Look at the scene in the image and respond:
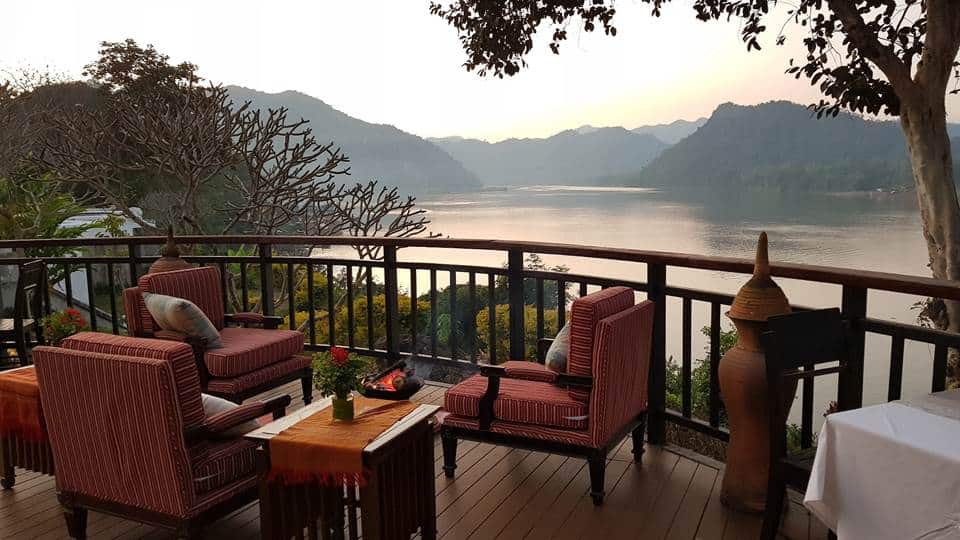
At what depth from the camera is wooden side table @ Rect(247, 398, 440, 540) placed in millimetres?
2180

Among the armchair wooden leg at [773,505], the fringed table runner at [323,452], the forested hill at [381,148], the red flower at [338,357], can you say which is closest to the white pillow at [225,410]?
the fringed table runner at [323,452]

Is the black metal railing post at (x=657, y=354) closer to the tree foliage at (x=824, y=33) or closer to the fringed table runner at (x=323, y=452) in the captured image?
the fringed table runner at (x=323, y=452)

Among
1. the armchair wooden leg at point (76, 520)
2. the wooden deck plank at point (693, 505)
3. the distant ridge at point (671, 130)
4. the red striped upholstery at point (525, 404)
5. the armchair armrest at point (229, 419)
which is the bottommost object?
the wooden deck plank at point (693, 505)

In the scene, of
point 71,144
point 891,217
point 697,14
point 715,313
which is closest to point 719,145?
point 891,217

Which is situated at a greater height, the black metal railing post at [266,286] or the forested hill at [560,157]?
the forested hill at [560,157]

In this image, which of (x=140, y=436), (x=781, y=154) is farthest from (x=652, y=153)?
(x=140, y=436)

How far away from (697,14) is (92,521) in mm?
6151

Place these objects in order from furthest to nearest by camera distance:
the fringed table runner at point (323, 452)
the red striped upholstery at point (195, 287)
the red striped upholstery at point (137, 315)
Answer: the red striped upholstery at point (195, 287), the red striped upholstery at point (137, 315), the fringed table runner at point (323, 452)

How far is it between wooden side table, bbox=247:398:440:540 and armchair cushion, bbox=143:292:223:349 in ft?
5.36

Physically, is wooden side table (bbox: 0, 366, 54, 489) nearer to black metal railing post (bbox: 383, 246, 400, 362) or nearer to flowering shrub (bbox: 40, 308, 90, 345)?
flowering shrub (bbox: 40, 308, 90, 345)

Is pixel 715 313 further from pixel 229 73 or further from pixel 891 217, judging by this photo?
pixel 229 73

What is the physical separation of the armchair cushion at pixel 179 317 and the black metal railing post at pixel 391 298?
1.26 m

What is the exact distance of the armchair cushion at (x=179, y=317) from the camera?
3.71 m

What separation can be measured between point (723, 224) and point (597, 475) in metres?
12.3
